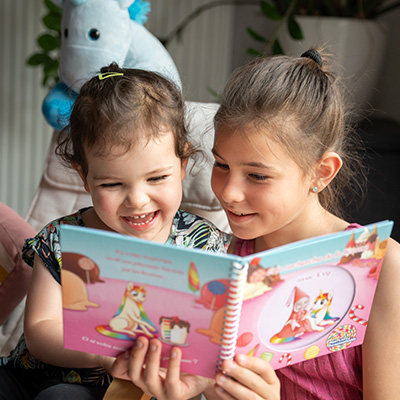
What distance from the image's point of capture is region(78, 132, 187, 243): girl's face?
105 centimetres

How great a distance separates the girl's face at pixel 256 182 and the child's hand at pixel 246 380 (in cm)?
30

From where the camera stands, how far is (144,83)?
1.13 m

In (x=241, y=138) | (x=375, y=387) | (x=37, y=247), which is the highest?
(x=241, y=138)

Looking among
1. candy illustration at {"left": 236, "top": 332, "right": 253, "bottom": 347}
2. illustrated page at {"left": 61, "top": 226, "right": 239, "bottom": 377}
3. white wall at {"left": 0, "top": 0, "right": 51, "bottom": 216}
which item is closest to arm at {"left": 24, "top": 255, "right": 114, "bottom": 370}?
illustrated page at {"left": 61, "top": 226, "right": 239, "bottom": 377}

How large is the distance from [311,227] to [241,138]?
26 centimetres

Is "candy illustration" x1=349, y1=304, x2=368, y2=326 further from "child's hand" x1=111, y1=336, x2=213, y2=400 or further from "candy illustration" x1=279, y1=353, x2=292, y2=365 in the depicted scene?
"child's hand" x1=111, y1=336, x2=213, y2=400

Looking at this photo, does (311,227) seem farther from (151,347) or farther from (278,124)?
(151,347)

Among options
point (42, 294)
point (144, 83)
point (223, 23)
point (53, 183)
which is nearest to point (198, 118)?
point (144, 83)

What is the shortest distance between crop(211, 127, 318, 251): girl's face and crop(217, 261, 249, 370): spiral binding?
301mm

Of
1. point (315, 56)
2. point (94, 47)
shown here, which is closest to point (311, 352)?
point (315, 56)

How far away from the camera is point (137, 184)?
106cm

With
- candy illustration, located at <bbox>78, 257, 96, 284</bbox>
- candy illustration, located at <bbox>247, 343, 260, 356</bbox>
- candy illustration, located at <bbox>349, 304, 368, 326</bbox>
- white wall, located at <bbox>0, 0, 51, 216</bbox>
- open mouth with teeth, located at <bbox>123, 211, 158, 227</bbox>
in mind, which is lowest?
white wall, located at <bbox>0, 0, 51, 216</bbox>

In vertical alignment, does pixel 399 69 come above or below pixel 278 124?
below

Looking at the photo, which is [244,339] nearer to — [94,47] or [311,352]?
[311,352]
